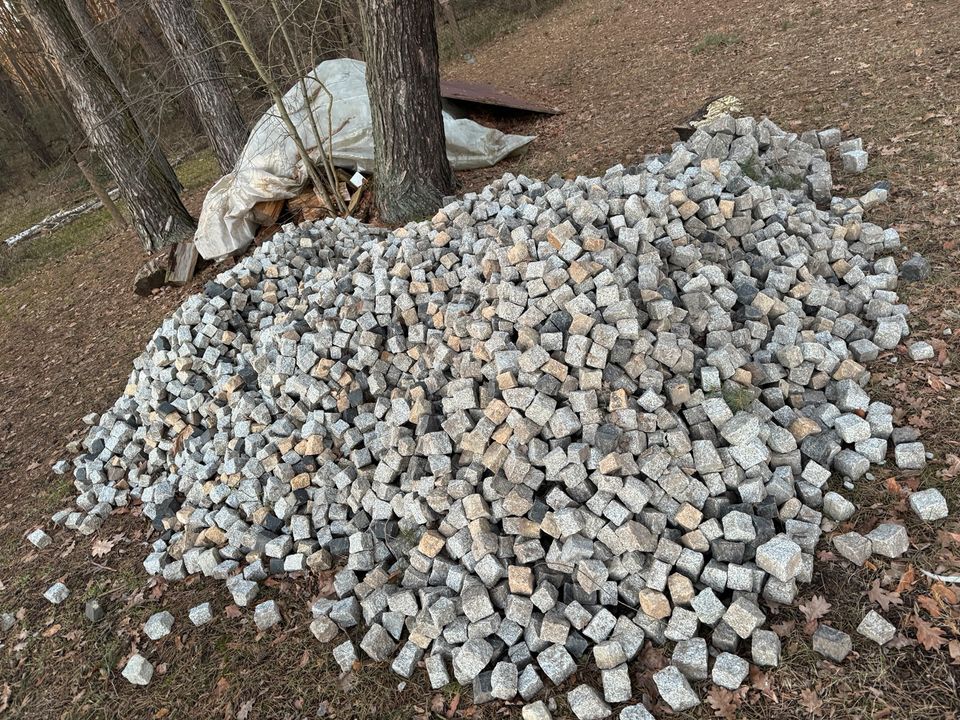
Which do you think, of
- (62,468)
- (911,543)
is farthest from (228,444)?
(911,543)

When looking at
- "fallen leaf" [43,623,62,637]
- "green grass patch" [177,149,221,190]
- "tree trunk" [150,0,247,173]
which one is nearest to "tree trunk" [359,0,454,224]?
"tree trunk" [150,0,247,173]

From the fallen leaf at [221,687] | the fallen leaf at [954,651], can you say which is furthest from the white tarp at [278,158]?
the fallen leaf at [954,651]

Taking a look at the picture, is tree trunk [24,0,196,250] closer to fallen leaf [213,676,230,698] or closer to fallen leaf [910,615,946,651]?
fallen leaf [213,676,230,698]

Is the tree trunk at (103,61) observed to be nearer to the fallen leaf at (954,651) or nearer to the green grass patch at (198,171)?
the green grass patch at (198,171)

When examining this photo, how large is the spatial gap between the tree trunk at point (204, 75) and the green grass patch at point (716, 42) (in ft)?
22.7

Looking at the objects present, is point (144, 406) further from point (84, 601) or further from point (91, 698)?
point (91, 698)

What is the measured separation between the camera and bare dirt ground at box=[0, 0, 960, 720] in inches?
103

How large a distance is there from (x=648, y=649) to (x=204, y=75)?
8.08 meters

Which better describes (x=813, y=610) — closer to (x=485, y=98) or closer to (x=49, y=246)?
Answer: (x=485, y=98)

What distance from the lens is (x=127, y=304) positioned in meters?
7.30

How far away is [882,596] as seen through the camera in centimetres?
266

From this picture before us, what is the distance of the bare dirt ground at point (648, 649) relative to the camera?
2613mm

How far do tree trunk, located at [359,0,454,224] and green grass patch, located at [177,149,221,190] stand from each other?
6.73m

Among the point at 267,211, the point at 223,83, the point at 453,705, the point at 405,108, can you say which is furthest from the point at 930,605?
the point at 223,83
